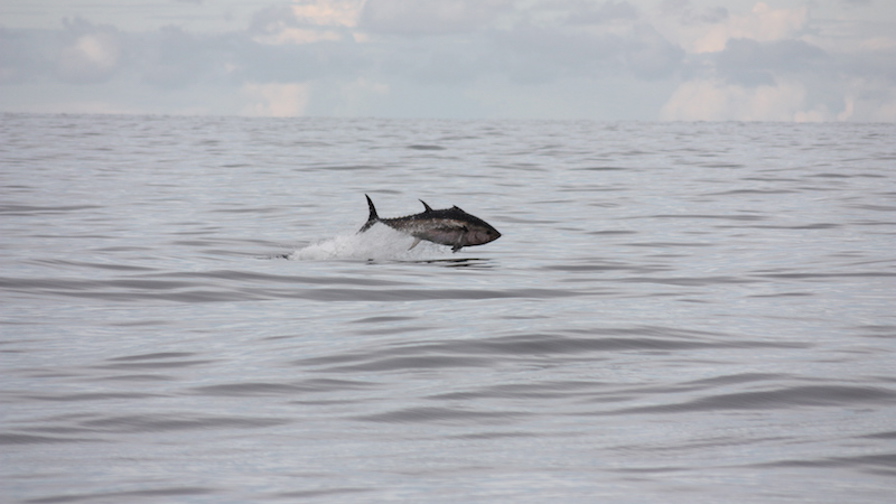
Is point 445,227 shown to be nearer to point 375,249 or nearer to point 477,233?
point 477,233

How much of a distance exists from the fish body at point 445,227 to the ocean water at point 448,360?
1.52 ft

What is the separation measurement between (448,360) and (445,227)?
282 inches

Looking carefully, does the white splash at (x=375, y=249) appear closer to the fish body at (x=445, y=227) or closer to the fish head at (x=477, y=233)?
the fish body at (x=445, y=227)

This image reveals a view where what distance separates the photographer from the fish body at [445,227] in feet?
50.6

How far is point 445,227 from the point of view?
15.6 m

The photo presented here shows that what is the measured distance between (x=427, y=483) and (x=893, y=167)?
3717 cm

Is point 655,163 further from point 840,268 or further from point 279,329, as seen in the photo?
point 279,329

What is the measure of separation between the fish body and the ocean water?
0.46 metres

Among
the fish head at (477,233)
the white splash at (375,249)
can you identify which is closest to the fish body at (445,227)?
the fish head at (477,233)

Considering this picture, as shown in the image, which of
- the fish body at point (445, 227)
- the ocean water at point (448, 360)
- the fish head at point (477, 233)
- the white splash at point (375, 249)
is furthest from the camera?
the fish head at point (477, 233)

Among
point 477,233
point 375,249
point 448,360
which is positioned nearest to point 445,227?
point 477,233

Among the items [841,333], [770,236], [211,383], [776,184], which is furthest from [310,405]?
[776,184]

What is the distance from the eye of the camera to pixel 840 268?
1420 centimetres

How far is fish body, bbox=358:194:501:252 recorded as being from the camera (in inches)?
608
